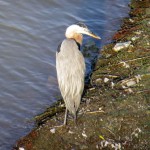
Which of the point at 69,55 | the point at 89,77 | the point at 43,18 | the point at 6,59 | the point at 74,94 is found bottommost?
the point at 74,94

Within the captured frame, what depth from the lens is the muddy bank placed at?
257 inches

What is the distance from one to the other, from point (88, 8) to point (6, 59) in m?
4.09

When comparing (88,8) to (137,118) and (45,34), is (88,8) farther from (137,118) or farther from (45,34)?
(137,118)

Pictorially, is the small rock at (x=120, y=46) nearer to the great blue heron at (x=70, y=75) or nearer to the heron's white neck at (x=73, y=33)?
the heron's white neck at (x=73, y=33)

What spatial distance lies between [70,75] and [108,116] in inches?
36.3

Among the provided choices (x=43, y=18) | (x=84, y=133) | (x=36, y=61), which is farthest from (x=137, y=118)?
(x=43, y=18)

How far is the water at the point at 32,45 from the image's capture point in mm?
→ 8023

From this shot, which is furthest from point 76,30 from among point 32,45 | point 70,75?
point 32,45

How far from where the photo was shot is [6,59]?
9.49 meters

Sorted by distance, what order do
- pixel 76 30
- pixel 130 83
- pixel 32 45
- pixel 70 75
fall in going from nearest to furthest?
1. pixel 70 75
2. pixel 76 30
3. pixel 130 83
4. pixel 32 45

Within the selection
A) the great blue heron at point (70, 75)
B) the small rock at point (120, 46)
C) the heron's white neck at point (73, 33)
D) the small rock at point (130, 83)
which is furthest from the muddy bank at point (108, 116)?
the heron's white neck at point (73, 33)

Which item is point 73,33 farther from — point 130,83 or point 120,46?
point 120,46

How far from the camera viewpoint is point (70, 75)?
6.84m

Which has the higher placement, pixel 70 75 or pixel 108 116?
pixel 70 75
